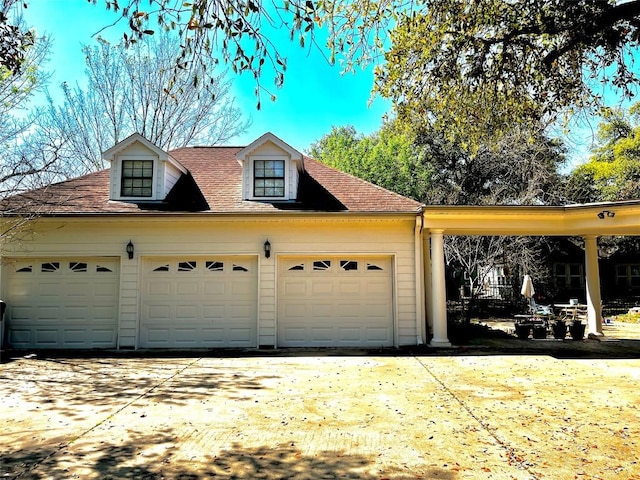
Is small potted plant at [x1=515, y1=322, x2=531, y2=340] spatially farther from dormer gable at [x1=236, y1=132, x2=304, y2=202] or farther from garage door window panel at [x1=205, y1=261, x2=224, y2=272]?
garage door window panel at [x1=205, y1=261, x2=224, y2=272]

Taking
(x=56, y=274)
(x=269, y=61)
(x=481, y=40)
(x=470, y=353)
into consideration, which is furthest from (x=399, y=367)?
(x=56, y=274)

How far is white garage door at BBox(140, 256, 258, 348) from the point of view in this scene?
36.6ft

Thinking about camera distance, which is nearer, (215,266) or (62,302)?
(62,302)

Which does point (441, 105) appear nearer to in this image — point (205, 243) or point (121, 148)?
point (205, 243)

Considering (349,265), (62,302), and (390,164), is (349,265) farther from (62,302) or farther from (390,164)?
(390,164)

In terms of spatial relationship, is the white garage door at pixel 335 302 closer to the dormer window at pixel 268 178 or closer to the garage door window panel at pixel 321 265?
the garage door window panel at pixel 321 265

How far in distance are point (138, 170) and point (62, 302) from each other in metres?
3.66

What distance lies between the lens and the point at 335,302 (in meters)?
11.3

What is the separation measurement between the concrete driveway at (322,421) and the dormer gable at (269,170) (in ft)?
15.7

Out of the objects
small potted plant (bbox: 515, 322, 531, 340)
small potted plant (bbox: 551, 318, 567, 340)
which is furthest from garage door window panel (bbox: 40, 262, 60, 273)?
small potted plant (bbox: 551, 318, 567, 340)

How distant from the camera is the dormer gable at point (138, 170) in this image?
464 inches

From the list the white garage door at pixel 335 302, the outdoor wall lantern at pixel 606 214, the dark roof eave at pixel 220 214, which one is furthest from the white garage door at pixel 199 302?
the outdoor wall lantern at pixel 606 214

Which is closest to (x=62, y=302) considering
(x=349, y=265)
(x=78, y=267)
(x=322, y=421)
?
(x=78, y=267)

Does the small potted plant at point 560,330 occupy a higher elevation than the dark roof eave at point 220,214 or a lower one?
lower
